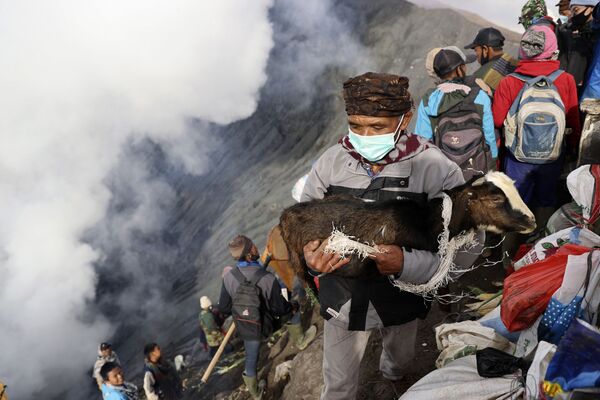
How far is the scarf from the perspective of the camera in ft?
6.22

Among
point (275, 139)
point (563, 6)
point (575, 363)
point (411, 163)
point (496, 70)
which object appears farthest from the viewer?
point (275, 139)

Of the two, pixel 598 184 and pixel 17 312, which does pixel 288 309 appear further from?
pixel 17 312

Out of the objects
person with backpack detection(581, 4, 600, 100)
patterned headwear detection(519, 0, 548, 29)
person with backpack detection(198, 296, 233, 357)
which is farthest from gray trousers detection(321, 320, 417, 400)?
patterned headwear detection(519, 0, 548, 29)

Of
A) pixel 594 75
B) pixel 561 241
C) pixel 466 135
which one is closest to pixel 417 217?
pixel 561 241

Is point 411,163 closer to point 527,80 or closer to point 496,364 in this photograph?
point 496,364

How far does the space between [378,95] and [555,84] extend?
7.18 ft

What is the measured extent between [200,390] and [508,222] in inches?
214

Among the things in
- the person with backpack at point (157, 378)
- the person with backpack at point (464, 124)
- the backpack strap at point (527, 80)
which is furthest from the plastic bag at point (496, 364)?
the person with backpack at point (157, 378)

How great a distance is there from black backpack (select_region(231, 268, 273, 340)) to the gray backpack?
246cm

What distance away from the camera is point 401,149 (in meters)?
1.91

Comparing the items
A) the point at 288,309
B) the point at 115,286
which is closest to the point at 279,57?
the point at 115,286

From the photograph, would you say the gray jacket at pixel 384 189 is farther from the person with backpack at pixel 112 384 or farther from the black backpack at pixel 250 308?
the person with backpack at pixel 112 384

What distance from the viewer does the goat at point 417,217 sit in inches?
70.1

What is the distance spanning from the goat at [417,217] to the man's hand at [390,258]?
0.04 m
